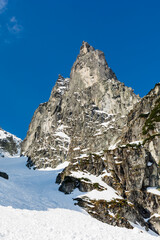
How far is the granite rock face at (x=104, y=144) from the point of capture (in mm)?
42688

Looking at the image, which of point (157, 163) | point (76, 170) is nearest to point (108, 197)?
point (76, 170)

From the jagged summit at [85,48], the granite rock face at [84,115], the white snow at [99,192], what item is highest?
the jagged summit at [85,48]

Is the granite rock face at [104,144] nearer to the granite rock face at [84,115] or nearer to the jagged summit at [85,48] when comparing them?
the granite rock face at [84,115]

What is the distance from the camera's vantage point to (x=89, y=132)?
10988cm

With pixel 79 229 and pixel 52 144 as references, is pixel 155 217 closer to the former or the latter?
pixel 79 229

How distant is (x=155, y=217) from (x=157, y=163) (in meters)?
13.8

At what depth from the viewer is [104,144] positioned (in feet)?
303

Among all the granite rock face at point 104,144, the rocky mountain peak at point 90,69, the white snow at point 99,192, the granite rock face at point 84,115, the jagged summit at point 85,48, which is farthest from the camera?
the jagged summit at point 85,48

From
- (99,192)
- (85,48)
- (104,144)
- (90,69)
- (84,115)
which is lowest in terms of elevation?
(99,192)

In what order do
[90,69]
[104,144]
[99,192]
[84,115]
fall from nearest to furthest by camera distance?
[99,192] → [104,144] → [84,115] → [90,69]

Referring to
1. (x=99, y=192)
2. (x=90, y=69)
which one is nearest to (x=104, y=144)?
(x=99, y=192)

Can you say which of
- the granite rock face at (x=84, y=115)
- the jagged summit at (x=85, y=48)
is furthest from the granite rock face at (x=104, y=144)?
the jagged summit at (x=85, y=48)

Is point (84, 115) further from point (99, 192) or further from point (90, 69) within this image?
point (99, 192)

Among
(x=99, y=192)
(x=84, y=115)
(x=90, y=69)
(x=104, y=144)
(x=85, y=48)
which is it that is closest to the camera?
(x=99, y=192)
